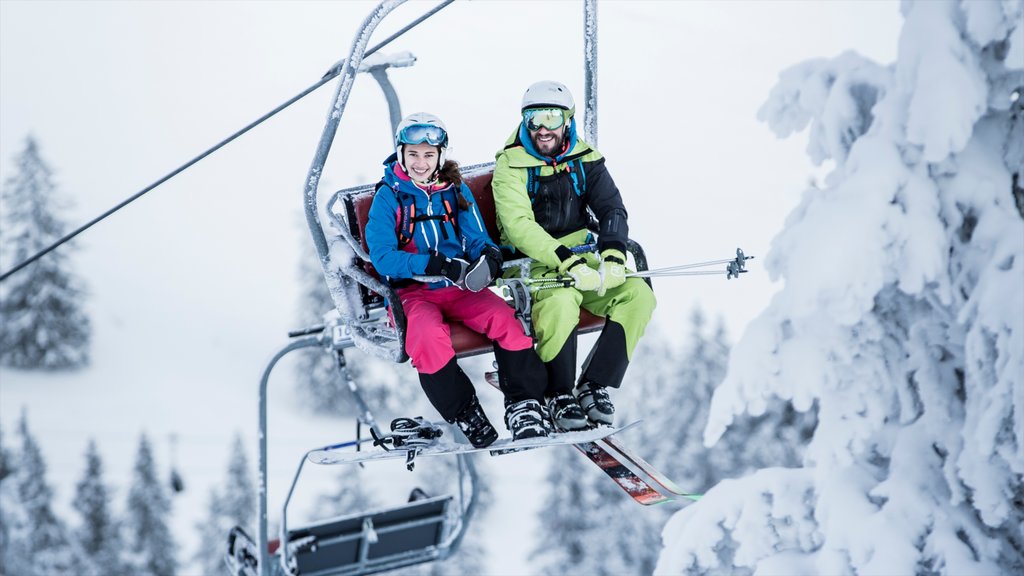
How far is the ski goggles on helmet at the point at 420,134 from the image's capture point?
591 cm

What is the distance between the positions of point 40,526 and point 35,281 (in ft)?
50.4

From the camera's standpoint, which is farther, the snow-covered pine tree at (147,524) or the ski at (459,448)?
the snow-covered pine tree at (147,524)

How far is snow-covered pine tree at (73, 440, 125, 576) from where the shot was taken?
2999cm

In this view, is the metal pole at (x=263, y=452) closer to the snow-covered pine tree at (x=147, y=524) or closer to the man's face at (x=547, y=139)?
the man's face at (x=547, y=139)

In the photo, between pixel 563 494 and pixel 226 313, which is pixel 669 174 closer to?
pixel 226 313

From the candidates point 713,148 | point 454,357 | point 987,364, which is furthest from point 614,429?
point 713,148

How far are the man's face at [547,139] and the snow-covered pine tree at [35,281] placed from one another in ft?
125

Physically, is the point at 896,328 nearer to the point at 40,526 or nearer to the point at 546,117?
the point at 546,117

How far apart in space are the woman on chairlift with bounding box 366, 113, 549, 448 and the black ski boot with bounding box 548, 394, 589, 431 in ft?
0.43

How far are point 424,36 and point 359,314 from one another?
6678 centimetres

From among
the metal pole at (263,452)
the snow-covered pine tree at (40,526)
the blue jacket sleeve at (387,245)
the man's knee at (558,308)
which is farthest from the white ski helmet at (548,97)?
the snow-covered pine tree at (40,526)

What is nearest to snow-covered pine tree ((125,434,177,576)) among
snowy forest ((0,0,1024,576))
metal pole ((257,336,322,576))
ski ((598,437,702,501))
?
metal pole ((257,336,322,576))

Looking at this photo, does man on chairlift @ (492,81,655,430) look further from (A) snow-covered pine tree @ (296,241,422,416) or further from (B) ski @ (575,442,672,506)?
(A) snow-covered pine tree @ (296,241,422,416)

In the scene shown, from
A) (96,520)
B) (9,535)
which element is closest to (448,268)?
(9,535)
